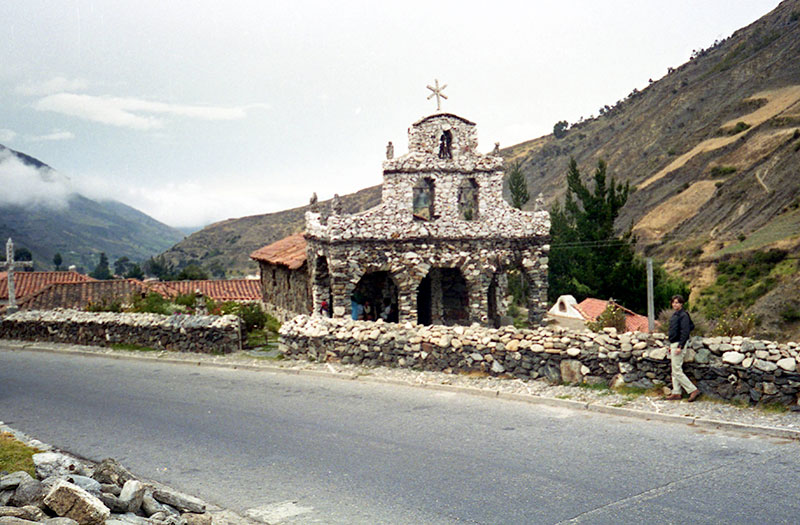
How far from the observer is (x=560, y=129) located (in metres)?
113

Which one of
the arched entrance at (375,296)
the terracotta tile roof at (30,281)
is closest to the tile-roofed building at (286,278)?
the arched entrance at (375,296)

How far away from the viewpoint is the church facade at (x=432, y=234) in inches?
854

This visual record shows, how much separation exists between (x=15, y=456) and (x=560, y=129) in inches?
4419

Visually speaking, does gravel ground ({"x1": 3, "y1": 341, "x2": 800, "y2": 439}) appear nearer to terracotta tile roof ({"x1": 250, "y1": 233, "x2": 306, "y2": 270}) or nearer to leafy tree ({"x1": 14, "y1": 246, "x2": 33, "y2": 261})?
terracotta tile roof ({"x1": 250, "y1": 233, "x2": 306, "y2": 270})

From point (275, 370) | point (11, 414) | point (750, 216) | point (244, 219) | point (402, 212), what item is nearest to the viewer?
point (11, 414)

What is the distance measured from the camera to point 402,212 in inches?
882

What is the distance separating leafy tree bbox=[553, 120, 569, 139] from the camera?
111812mm

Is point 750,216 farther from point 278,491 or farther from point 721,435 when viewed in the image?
point 278,491

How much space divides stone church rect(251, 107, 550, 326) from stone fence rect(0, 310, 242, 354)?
3.65m

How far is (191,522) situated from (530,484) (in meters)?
3.94

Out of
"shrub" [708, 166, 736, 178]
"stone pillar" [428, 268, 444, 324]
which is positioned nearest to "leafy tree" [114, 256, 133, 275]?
"shrub" [708, 166, 736, 178]

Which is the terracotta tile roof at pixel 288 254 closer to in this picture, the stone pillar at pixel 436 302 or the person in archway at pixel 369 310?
the person in archway at pixel 369 310

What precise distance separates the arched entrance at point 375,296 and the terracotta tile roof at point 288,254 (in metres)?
2.47

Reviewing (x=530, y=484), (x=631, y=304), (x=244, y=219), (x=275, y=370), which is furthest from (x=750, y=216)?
(x=244, y=219)
